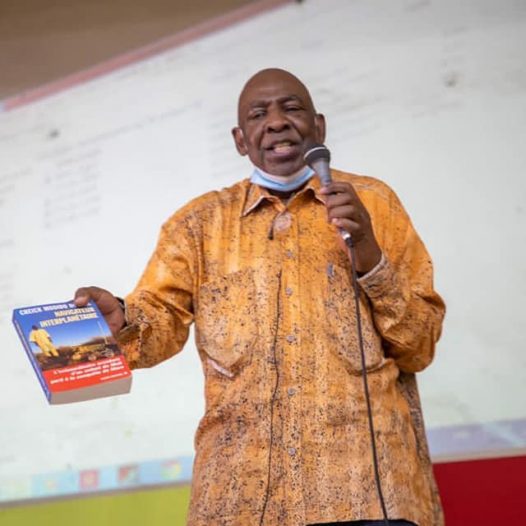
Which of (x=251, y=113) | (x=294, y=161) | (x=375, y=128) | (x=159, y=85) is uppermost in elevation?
(x=159, y=85)

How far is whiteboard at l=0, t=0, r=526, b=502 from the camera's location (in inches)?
97.3

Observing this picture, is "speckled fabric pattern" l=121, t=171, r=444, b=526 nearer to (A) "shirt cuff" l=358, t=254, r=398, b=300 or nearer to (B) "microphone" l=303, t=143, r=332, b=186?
(A) "shirt cuff" l=358, t=254, r=398, b=300

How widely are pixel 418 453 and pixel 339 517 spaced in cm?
23

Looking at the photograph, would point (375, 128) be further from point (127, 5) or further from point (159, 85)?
point (127, 5)

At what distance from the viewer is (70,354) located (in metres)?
1.49

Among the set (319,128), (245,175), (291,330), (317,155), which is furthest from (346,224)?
(245,175)

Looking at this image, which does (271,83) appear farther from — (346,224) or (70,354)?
(70,354)

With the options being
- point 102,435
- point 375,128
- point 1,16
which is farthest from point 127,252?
point 1,16

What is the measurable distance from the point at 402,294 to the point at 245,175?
4.56ft

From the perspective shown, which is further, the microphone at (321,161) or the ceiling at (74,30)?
the ceiling at (74,30)

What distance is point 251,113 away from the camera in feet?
6.13

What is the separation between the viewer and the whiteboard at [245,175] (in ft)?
8.11

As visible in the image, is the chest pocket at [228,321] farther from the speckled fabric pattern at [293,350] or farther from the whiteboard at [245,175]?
the whiteboard at [245,175]

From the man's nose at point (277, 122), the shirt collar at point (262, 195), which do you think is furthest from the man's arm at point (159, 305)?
the man's nose at point (277, 122)
